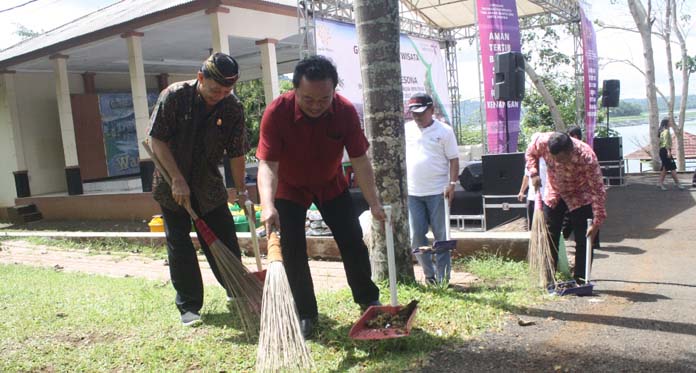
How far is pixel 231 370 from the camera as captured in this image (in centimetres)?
325

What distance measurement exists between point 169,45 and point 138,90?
7.50ft

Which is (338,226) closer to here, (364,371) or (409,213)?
(364,371)

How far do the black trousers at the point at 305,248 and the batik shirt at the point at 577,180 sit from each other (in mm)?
2098

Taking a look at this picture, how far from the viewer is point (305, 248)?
12.2ft

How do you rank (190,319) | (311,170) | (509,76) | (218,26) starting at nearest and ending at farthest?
(311,170)
(190,319)
(509,76)
(218,26)

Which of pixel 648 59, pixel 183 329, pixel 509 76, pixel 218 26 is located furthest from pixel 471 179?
pixel 648 59

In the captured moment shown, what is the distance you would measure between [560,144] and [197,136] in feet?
9.33

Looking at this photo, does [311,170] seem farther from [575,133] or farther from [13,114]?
[13,114]

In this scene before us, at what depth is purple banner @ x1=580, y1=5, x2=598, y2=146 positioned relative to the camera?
15.1m

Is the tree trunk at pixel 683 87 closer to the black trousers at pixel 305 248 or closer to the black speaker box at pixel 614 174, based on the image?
the black speaker box at pixel 614 174

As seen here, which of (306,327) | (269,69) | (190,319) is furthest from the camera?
(269,69)

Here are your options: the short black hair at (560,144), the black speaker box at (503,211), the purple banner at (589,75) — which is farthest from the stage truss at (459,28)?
the short black hair at (560,144)

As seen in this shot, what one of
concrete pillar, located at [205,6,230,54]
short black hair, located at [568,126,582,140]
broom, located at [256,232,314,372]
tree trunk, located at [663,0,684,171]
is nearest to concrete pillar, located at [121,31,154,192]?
concrete pillar, located at [205,6,230,54]

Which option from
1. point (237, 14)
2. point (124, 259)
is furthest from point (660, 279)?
point (237, 14)
